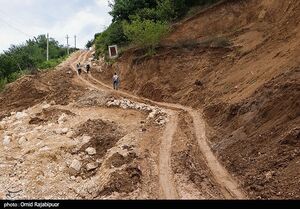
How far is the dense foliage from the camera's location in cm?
4019

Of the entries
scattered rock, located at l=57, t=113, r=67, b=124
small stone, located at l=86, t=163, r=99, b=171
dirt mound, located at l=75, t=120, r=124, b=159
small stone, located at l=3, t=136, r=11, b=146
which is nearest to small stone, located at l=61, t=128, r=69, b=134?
dirt mound, located at l=75, t=120, r=124, b=159

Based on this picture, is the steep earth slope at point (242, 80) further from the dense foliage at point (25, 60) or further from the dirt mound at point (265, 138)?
the dense foliage at point (25, 60)

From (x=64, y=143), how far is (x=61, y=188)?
11.4 ft

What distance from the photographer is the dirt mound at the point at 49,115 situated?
834 inches

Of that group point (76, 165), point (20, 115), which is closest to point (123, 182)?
point (76, 165)

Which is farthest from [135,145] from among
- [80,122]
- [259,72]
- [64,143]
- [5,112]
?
[5,112]

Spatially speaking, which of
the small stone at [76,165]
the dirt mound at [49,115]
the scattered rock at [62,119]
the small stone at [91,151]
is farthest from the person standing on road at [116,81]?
the small stone at [76,165]

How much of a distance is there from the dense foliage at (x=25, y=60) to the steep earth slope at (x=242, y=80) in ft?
33.6

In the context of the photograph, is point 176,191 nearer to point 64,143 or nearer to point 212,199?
point 212,199

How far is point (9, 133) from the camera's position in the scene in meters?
20.0

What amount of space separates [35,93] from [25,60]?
25421mm

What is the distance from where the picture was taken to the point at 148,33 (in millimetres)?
26797

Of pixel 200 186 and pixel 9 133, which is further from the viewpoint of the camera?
pixel 9 133
